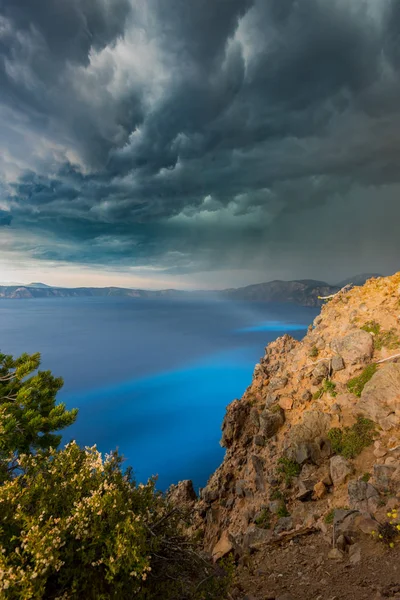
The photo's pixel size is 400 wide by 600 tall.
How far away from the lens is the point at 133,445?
67.0 metres

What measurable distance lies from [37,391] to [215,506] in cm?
1266

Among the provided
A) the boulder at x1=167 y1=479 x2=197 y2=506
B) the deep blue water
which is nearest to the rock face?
the boulder at x1=167 y1=479 x2=197 y2=506

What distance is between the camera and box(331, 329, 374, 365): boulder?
52.3 feet

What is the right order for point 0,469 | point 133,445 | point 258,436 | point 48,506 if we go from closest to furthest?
point 48,506
point 0,469
point 258,436
point 133,445

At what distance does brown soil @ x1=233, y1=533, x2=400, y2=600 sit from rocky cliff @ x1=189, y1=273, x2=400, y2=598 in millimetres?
514

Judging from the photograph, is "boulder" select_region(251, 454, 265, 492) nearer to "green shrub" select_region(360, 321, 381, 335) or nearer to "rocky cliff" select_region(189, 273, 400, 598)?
"rocky cliff" select_region(189, 273, 400, 598)

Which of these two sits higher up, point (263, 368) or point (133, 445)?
point (263, 368)

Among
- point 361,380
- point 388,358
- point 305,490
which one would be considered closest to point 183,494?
point 305,490

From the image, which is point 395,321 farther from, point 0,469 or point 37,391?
point 37,391

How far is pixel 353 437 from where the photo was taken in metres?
13.3

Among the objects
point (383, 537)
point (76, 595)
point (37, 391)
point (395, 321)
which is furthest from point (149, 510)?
point (395, 321)

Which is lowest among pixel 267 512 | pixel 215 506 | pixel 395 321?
pixel 215 506

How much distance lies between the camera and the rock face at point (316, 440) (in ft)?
38.0

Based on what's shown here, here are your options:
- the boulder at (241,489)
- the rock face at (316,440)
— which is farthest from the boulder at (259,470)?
the boulder at (241,489)
